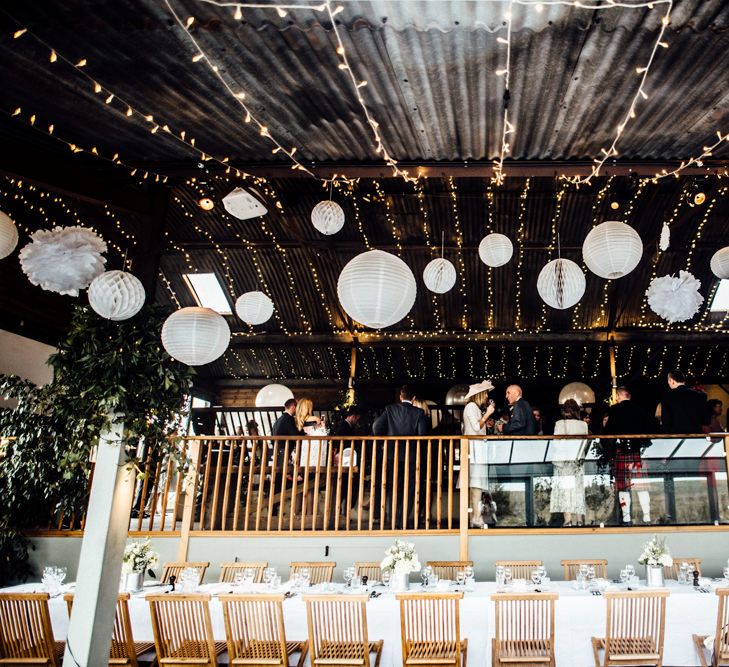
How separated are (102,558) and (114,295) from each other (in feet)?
6.93

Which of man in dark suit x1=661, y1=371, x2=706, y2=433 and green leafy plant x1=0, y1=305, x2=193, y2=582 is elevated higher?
man in dark suit x1=661, y1=371, x2=706, y2=433

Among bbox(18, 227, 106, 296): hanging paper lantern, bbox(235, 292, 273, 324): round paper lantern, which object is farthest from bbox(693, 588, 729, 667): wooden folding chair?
bbox(235, 292, 273, 324): round paper lantern

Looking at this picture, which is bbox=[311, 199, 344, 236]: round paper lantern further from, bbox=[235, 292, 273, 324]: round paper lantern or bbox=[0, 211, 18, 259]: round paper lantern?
bbox=[0, 211, 18, 259]: round paper lantern

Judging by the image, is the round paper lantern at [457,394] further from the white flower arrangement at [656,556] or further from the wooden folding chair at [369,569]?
the white flower arrangement at [656,556]

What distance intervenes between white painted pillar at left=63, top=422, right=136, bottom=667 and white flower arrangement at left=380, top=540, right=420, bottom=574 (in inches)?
97.6

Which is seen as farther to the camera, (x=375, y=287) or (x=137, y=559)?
(x=137, y=559)

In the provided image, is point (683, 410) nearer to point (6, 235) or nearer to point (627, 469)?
point (627, 469)

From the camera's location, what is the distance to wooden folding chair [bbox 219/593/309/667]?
4.66 metres

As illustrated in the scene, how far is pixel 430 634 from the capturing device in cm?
469

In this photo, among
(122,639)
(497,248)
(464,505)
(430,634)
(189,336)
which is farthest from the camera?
(497,248)

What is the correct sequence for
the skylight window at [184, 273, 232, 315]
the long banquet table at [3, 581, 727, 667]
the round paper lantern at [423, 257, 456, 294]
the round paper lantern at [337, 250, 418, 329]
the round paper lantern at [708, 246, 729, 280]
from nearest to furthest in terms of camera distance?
the round paper lantern at [337, 250, 418, 329]
the long banquet table at [3, 581, 727, 667]
the round paper lantern at [708, 246, 729, 280]
the round paper lantern at [423, 257, 456, 294]
the skylight window at [184, 273, 232, 315]

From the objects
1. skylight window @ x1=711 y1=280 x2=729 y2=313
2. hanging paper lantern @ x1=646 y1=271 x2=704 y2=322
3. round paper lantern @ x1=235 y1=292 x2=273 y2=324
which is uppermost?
skylight window @ x1=711 y1=280 x2=729 y2=313

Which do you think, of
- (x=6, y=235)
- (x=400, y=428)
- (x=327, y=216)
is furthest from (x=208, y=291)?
(x=6, y=235)

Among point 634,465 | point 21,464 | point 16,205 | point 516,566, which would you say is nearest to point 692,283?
point 634,465
